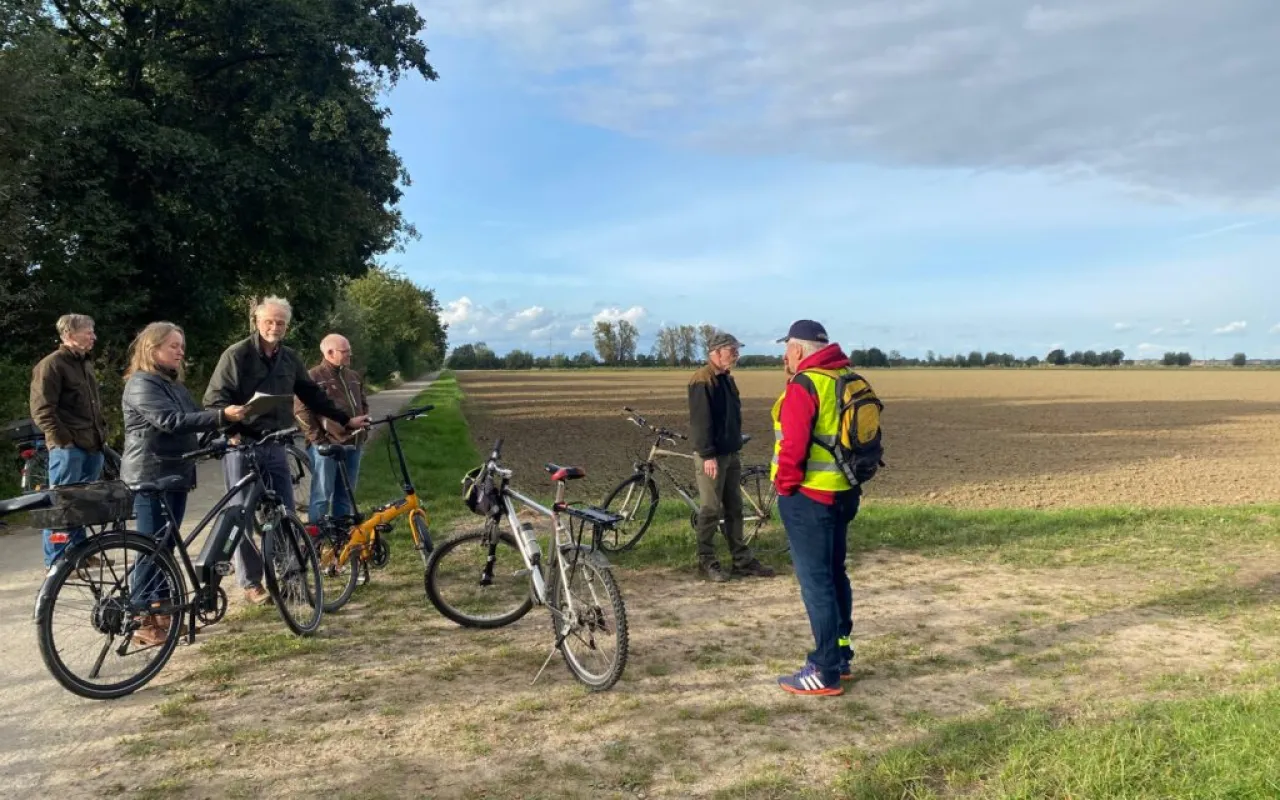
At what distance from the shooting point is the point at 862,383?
420 cm

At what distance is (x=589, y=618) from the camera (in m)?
4.36

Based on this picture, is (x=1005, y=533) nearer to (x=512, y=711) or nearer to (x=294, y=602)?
(x=512, y=711)

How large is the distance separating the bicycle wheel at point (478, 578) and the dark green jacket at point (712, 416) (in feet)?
6.21

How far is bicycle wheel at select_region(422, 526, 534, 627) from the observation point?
5.04 m

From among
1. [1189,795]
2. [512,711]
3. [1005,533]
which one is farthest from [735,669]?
[1005,533]

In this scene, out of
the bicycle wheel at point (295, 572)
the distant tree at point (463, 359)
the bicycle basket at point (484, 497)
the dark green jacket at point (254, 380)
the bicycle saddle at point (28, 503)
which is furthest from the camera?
the distant tree at point (463, 359)

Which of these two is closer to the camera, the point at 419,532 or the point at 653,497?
the point at 419,532

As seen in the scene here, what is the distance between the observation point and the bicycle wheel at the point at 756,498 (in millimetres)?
7539

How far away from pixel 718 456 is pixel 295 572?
3.29m

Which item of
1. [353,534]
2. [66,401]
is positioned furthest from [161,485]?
[66,401]

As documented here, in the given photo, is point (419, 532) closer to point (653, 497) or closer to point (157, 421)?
point (157, 421)

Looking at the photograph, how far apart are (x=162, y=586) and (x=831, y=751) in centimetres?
355

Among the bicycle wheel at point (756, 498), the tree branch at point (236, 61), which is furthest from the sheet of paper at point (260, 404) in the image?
the tree branch at point (236, 61)

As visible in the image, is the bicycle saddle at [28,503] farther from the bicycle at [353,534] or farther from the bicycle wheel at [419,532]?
the bicycle wheel at [419,532]
